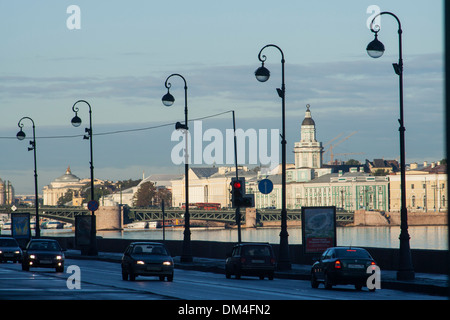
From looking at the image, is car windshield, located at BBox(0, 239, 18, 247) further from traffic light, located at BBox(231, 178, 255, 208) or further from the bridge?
the bridge

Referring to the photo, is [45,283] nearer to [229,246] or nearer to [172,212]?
[229,246]

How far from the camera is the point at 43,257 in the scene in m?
37.9

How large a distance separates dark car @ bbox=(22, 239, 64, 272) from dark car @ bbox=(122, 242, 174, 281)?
19.5 feet

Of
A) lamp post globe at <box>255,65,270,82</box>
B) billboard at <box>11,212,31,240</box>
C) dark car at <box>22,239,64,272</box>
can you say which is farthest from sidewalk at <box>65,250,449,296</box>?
billboard at <box>11,212,31,240</box>

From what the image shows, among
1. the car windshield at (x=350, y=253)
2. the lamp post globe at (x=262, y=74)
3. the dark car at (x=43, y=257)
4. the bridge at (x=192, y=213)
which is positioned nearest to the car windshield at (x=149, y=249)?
the dark car at (x=43, y=257)

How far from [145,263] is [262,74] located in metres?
8.74

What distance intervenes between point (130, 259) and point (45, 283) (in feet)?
14.1

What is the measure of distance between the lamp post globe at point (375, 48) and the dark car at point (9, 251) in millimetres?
26613

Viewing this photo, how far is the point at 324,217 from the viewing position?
35.4m

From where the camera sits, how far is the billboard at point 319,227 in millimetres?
35344

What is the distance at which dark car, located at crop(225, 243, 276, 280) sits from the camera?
34.5m

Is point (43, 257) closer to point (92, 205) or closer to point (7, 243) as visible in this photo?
point (7, 243)
